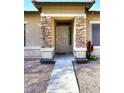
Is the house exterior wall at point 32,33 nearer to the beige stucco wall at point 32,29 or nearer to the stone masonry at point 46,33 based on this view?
the beige stucco wall at point 32,29

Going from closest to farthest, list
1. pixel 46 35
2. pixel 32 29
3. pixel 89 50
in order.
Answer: pixel 46 35
pixel 89 50
pixel 32 29

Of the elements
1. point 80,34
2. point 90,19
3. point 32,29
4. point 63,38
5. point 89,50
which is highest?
point 90,19

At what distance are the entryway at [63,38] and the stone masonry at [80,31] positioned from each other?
527 centimetres

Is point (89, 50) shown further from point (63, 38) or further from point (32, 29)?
point (32, 29)

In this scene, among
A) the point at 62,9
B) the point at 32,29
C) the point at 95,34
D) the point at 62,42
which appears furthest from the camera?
the point at 62,42

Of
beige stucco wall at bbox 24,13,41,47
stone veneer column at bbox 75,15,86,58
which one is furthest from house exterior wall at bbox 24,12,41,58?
stone veneer column at bbox 75,15,86,58

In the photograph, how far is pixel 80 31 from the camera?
45.6ft

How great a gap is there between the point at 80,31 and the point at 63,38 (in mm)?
5554

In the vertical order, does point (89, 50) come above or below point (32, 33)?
below

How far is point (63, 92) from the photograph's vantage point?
6738 mm

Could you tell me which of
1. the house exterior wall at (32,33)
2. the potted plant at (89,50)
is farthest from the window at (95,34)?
the house exterior wall at (32,33)

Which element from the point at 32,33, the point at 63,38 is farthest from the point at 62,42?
the point at 32,33
